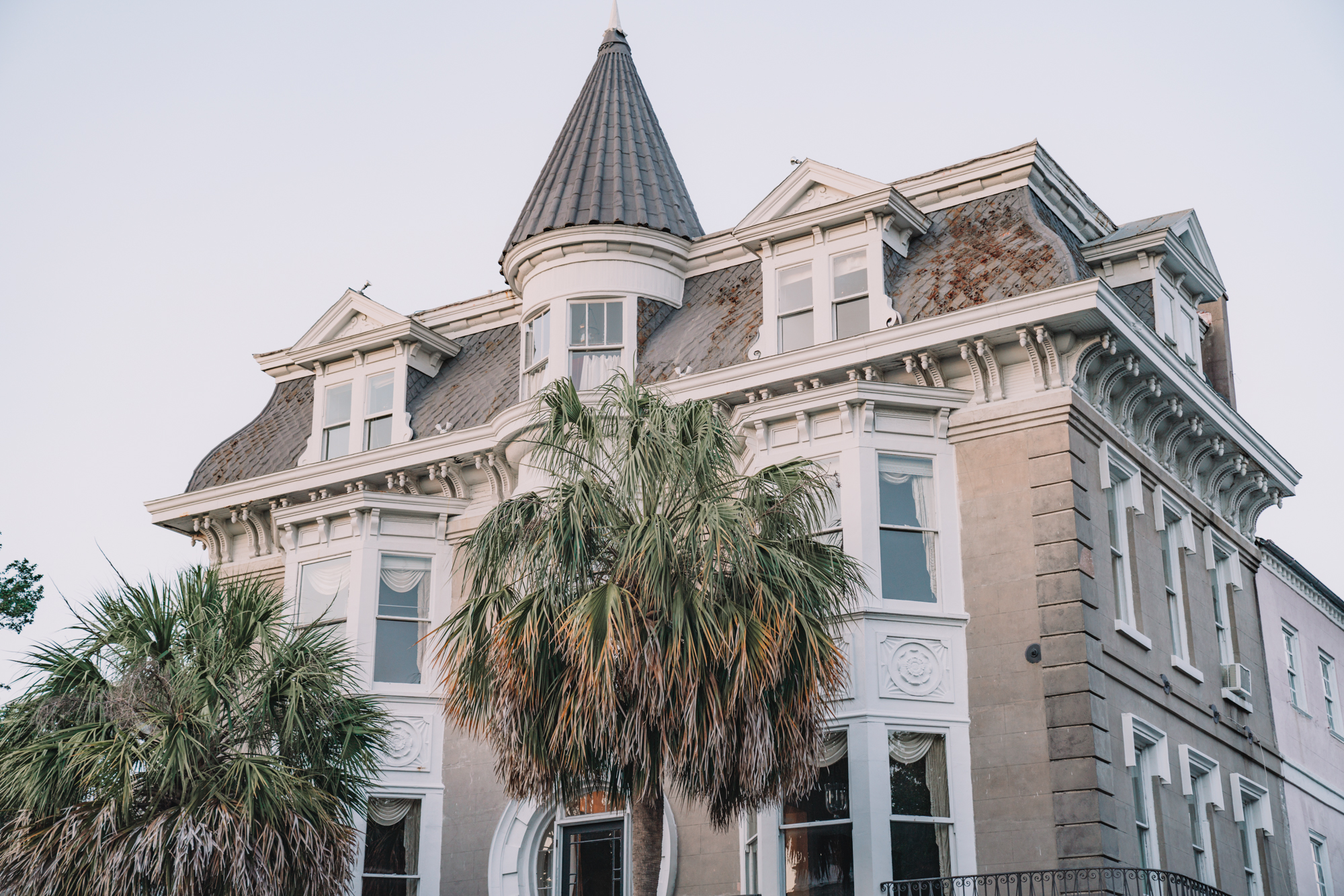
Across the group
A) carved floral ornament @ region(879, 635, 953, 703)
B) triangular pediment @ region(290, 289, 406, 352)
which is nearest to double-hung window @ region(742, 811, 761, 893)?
carved floral ornament @ region(879, 635, 953, 703)

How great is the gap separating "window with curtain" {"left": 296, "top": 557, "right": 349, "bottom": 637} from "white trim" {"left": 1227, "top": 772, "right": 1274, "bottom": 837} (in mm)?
13416

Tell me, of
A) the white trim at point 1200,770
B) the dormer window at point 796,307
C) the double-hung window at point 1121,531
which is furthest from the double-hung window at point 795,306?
the white trim at point 1200,770

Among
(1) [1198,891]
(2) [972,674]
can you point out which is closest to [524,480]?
(2) [972,674]

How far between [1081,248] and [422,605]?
1139 cm

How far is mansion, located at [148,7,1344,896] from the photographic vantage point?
1914cm

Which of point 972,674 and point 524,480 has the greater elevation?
point 524,480

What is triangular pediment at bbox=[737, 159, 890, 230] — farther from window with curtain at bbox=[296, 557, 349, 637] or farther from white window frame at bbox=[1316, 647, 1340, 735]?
white window frame at bbox=[1316, 647, 1340, 735]

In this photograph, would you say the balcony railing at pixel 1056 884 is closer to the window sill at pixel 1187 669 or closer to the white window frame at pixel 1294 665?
the window sill at pixel 1187 669

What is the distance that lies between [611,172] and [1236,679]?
1227cm

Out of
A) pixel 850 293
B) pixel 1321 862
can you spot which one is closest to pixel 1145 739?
pixel 850 293

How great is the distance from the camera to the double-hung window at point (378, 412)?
25.9m

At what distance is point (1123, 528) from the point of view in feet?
69.1

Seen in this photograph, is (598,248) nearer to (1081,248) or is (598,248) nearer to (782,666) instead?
(1081,248)

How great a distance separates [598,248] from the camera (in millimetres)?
24172
